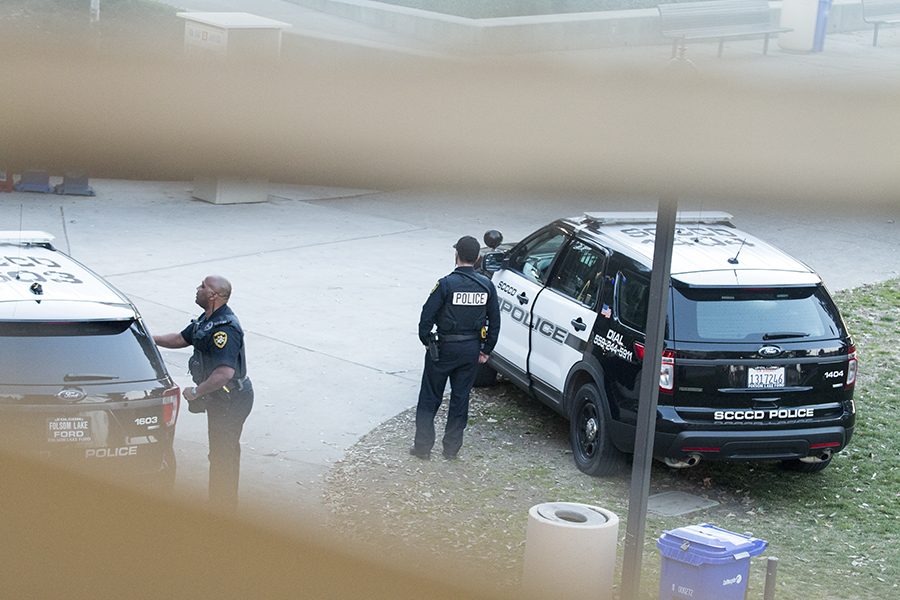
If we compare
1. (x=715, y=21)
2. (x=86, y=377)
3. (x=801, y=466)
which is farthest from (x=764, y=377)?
(x=715, y=21)

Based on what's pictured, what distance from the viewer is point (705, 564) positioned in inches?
210

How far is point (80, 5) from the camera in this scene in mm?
643

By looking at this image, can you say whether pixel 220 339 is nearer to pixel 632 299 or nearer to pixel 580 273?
pixel 632 299

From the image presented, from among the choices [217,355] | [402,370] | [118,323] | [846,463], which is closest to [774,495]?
[846,463]

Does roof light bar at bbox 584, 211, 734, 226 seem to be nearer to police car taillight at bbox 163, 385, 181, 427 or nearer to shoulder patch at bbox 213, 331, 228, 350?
police car taillight at bbox 163, 385, 181, 427

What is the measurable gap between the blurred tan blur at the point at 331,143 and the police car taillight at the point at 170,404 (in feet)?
16.2

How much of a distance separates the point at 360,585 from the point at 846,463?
26.4 feet

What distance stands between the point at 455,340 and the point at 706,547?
236 cm

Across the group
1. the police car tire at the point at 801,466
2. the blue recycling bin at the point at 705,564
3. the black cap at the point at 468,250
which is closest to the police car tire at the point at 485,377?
the black cap at the point at 468,250

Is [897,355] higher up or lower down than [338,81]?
lower down

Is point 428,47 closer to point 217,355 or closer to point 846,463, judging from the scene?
point 217,355

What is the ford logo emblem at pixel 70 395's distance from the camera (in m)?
4.19

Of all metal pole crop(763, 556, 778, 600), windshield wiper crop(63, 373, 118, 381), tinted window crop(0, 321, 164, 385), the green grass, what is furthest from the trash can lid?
the green grass

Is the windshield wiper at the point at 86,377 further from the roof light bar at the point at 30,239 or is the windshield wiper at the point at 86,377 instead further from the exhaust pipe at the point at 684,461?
the exhaust pipe at the point at 684,461
